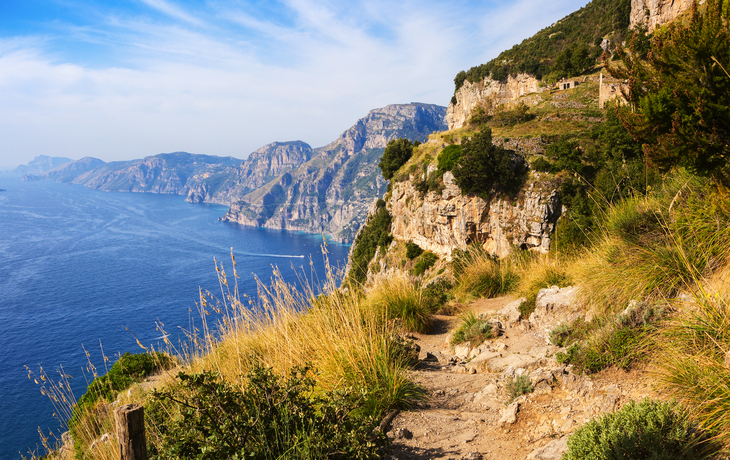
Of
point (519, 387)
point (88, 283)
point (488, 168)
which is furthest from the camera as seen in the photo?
point (88, 283)

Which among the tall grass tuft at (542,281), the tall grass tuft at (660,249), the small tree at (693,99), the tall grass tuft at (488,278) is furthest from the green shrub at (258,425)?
the tall grass tuft at (488,278)

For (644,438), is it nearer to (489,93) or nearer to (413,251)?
(413,251)

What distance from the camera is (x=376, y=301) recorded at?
293 inches

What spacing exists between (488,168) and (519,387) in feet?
86.3

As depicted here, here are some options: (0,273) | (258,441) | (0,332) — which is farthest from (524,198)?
(0,273)

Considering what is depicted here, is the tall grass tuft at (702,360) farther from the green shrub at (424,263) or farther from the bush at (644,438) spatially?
the green shrub at (424,263)

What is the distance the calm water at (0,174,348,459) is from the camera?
45.3 m

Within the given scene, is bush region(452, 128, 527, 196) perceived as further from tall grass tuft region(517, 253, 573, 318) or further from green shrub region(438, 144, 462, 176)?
tall grass tuft region(517, 253, 573, 318)

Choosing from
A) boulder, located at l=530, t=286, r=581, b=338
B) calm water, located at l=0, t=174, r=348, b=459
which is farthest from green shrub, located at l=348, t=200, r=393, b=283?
boulder, located at l=530, t=286, r=581, b=338

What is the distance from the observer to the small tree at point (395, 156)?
44.5 metres

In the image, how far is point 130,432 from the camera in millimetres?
2051

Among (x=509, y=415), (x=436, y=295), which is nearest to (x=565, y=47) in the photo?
(x=436, y=295)

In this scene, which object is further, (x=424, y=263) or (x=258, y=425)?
(x=424, y=263)

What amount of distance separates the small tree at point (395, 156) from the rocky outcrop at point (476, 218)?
4624 millimetres
